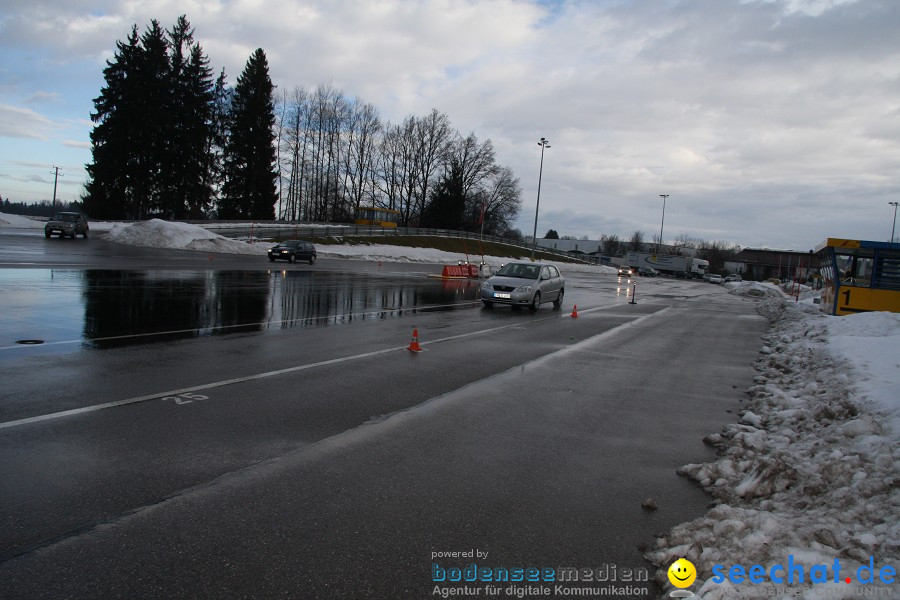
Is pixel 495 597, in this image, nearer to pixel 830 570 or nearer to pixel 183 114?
pixel 830 570

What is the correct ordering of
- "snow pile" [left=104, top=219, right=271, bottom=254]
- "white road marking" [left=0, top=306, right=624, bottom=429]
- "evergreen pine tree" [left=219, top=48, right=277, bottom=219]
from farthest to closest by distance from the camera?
"evergreen pine tree" [left=219, top=48, right=277, bottom=219]
"snow pile" [left=104, top=219, right=271, bottom=254]
"white road marking" [left=0, top=306, right=624, bottom=429]

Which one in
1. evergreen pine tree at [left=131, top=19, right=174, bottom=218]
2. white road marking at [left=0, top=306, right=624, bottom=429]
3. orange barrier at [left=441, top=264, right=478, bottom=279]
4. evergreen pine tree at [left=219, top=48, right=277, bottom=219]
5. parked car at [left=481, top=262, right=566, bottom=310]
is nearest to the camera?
white road marking at [left=0, top=306, right=624, bottom=429]

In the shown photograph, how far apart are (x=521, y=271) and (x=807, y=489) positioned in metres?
15.6

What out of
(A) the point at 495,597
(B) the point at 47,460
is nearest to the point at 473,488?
(A) the point at 495,597

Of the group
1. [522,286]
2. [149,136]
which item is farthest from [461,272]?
[149,136]

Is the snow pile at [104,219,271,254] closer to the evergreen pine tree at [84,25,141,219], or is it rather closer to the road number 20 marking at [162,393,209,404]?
the evergreen pine tree at [84,25,141,219]

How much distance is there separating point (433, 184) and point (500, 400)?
3377 inches

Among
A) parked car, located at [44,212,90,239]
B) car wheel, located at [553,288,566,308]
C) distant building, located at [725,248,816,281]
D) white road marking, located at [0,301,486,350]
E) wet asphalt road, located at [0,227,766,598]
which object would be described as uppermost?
distant building, located at [725,248,816,281]

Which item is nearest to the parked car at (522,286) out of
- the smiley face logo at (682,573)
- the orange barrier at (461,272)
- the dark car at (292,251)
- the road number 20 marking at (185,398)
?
the orange barrier at (461,272)

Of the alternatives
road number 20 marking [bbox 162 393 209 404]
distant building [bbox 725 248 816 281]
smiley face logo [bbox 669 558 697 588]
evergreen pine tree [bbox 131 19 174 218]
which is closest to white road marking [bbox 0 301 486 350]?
road number 20 marking [bbox 162 393 209 404]

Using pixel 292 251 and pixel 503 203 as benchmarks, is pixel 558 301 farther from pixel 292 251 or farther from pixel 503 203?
pixel 503 203

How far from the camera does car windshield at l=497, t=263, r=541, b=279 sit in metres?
19.4

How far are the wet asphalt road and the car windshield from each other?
7.57 metres

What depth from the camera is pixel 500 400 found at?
726 centimetres
